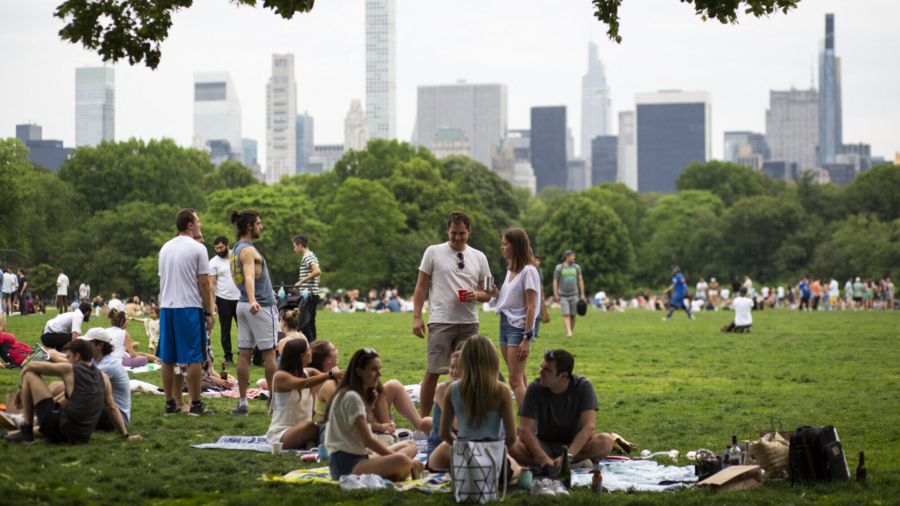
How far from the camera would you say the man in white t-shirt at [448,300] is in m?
7.95

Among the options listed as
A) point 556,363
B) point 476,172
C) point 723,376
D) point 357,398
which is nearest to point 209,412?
point 357,398

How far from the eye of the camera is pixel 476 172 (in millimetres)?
77438

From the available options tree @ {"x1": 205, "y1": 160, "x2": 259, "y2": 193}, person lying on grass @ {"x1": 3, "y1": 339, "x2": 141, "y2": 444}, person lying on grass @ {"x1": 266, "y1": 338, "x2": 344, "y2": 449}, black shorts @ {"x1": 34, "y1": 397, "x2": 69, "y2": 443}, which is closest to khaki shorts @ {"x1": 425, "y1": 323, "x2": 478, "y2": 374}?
person lying on grass @ {"x1": 266, "y1": 338, "x2": 344, "y2": 449}

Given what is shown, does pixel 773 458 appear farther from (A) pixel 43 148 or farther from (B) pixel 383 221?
(A) pixel 43 148

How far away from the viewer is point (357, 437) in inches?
247

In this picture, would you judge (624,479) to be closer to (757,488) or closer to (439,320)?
(757,488)

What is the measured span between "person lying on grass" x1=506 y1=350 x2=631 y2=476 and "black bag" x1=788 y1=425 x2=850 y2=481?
1374mm

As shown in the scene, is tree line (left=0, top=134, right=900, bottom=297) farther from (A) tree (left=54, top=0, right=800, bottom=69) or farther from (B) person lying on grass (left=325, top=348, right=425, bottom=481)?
(B) person lying on grass (left=325, top=348, right=425, bottom=481)

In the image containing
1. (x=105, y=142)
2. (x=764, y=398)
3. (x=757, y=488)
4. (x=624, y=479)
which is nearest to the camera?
(x=757, y=488)

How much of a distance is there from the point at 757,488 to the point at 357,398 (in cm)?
290

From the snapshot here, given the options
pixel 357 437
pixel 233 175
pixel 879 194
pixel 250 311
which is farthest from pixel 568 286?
pixel 879 194

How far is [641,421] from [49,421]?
5662 millimetres

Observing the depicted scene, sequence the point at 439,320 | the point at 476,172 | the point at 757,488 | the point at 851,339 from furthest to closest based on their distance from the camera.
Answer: the point at 476,172 → the point at 851,339 → the point at 439,320 → the point at 757,488

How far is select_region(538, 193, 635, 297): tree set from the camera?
69.7 metres
